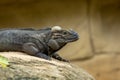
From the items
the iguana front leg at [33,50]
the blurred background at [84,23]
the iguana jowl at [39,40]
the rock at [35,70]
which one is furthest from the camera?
the blurred background at [84,23]

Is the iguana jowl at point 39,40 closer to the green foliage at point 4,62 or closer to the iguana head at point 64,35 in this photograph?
the iguana head at point 64,35

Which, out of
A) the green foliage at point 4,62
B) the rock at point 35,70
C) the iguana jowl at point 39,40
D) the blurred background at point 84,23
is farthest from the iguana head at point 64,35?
the blurred background at point 84,23

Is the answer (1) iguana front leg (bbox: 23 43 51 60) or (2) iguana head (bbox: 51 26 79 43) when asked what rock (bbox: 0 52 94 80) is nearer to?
(1) iguana front leg (bbox: 23 43 51 60)

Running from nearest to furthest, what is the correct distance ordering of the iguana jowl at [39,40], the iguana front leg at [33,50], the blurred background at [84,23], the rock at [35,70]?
1. the rock at [35,70]
2. the iguana front leg at [33,50]
3. the iguana jowl at [39,40]
4. the blurred background at [84,23]

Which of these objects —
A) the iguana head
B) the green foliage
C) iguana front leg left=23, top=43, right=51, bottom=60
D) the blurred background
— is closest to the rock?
the green foliage

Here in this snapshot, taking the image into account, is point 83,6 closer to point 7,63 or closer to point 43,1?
point 43,1

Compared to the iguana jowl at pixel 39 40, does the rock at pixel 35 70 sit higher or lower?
lower

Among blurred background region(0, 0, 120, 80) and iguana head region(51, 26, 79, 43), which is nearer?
iguana head region(51, 26, 79, 43)
